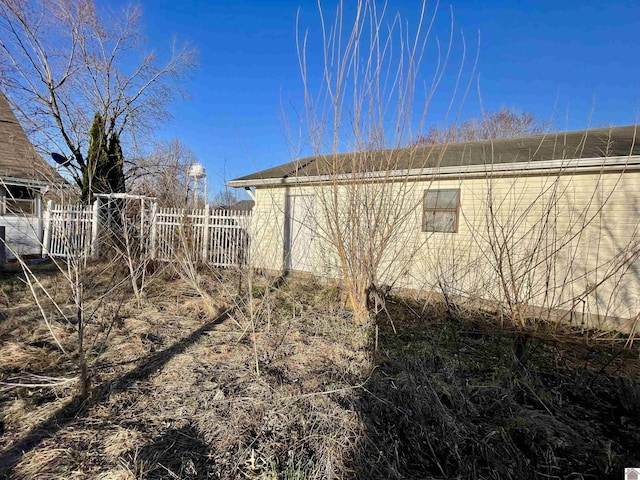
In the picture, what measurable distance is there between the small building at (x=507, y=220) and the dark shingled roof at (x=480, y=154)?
3 centimetres

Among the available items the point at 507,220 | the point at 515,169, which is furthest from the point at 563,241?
the point at 507,220

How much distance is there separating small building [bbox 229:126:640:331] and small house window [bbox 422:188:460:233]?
0.02 meters

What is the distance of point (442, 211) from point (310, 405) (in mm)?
5288

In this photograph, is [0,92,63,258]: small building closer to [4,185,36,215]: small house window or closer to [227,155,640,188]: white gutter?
[4,185,36,215]: small house window

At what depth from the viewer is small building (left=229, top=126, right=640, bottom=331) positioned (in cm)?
350

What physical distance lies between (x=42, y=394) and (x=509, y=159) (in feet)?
23.7

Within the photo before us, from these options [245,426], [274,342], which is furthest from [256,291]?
[245,426]

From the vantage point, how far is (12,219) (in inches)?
407

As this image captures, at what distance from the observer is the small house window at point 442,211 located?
6.59m

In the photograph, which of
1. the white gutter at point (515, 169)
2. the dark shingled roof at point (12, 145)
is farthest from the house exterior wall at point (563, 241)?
the dark shingled roof at point (12, 145)

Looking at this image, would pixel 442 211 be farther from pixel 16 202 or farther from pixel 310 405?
pixel 16 202

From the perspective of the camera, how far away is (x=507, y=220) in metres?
3.42

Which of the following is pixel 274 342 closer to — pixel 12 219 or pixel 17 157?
pixel 12 219

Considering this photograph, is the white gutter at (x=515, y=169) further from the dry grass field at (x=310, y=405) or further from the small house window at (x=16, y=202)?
the small house window at (x=16, y=202)
